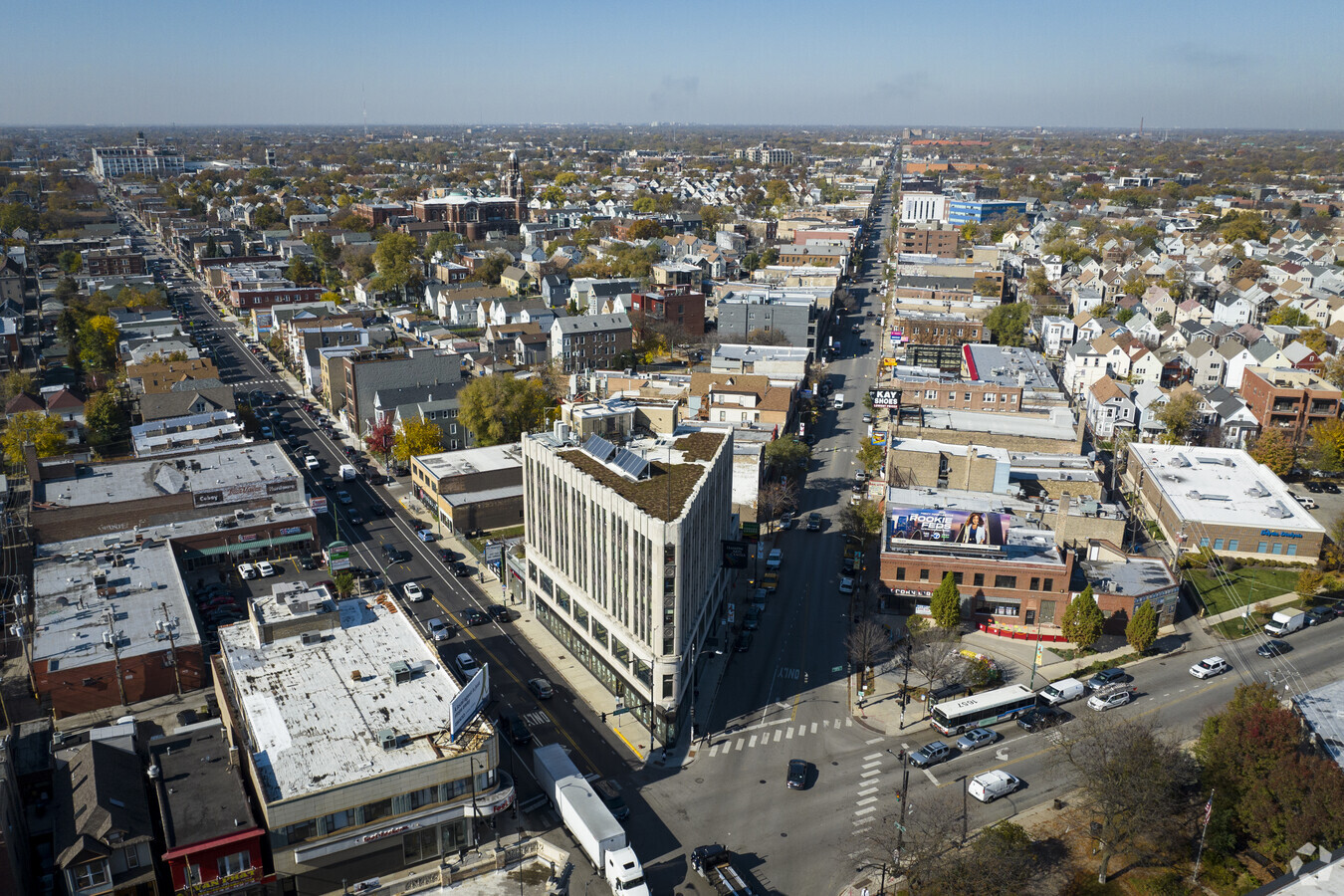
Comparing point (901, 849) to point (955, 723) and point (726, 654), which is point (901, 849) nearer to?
point (955, 723)

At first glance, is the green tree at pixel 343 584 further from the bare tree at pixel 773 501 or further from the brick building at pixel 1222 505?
the brick building at pixel 1222 505

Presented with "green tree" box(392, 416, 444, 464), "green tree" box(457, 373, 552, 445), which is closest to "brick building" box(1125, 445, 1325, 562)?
"green tree" box(457, 373, 552, 445)

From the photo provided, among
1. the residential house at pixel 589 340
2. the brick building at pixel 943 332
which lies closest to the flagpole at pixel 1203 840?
the residential house at pixel 589 340

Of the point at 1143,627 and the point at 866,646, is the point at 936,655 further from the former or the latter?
the point at 1143,627

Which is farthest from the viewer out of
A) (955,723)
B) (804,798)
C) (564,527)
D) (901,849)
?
(564,527)

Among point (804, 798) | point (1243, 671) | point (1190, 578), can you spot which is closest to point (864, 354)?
point (1190, 578)
